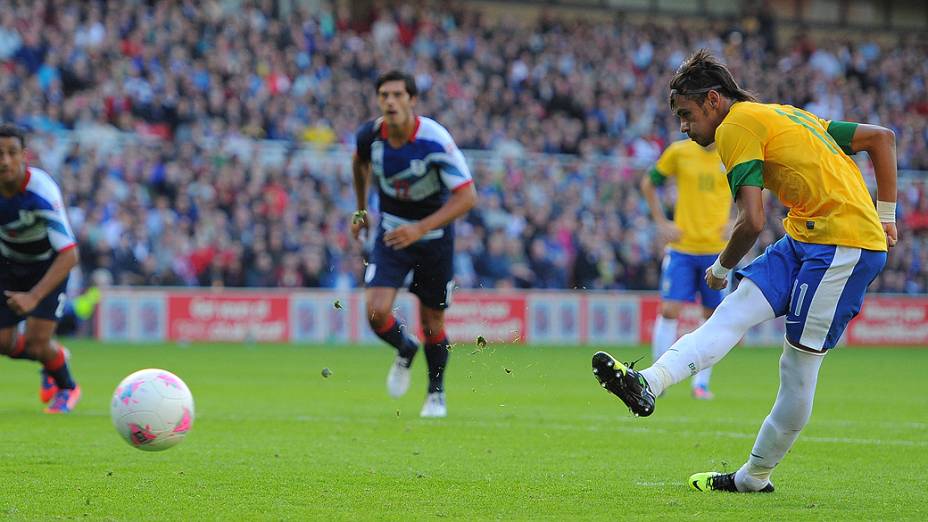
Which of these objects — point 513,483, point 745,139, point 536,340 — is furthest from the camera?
point 536,340

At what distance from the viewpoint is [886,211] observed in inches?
256

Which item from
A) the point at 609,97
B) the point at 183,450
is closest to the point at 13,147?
the point at 183,450

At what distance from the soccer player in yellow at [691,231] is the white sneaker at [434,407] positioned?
314 centimetres

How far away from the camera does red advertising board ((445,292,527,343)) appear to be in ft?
76.9

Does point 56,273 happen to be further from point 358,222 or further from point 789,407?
point 789,407

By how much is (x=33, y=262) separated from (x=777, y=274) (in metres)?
6.62

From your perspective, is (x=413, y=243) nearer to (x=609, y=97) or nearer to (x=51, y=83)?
(x=51, y=83)

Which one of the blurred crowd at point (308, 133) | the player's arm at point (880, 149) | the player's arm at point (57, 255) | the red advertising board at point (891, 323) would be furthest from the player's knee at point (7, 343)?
the red advertising board at point (891, 323)

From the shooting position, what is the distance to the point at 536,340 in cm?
2431

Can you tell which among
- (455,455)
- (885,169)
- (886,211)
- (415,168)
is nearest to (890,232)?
(886,211)

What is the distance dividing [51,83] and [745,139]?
19346 millimetres

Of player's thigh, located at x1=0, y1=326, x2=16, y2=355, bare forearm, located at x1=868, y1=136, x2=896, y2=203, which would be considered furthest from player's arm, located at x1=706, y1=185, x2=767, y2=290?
player's thigh, located at x1=0, y1=326, x2=16, y2=355

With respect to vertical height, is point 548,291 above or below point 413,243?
below

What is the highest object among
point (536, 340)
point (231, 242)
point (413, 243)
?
point (413, 243)
